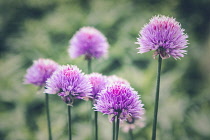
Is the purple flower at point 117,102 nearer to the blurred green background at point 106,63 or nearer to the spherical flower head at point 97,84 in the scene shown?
the spherical flower head at point 97,84

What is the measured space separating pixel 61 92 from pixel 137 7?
156 centimetres

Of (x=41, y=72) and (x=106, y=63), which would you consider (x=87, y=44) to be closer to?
(x=41, y=72)

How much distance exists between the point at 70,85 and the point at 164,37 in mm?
223

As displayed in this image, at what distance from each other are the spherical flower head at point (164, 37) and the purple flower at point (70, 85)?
0.16 meters

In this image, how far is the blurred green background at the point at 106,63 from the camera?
1.35m

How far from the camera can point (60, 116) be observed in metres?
1.50

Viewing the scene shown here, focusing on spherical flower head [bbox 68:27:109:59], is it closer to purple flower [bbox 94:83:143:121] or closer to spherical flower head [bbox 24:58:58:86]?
spherical flower head [bbox 24:58:58:86]

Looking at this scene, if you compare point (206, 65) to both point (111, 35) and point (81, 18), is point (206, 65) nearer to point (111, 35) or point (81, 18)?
point (111, 35)

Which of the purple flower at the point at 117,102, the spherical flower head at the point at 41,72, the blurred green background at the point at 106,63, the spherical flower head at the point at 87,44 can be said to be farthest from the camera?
the blurred green background at the point at 106,63

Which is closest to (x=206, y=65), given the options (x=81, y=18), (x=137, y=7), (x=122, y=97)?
(x=137, y=7)

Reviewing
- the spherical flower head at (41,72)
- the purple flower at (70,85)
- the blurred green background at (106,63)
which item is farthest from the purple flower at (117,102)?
the blurred green background at (106,63)

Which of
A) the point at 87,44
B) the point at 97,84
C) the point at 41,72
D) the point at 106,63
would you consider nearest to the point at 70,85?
the point at 97,84

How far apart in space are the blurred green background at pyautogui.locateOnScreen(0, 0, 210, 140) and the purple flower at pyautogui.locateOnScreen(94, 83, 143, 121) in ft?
→ 2.66

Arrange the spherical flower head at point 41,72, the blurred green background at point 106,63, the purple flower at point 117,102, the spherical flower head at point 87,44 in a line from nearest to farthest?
the purple flower at point 117,102 → the spherical flower head at point 41,72 → the spherical flower head at point 87,44 → the blurred green background at point 106,63
